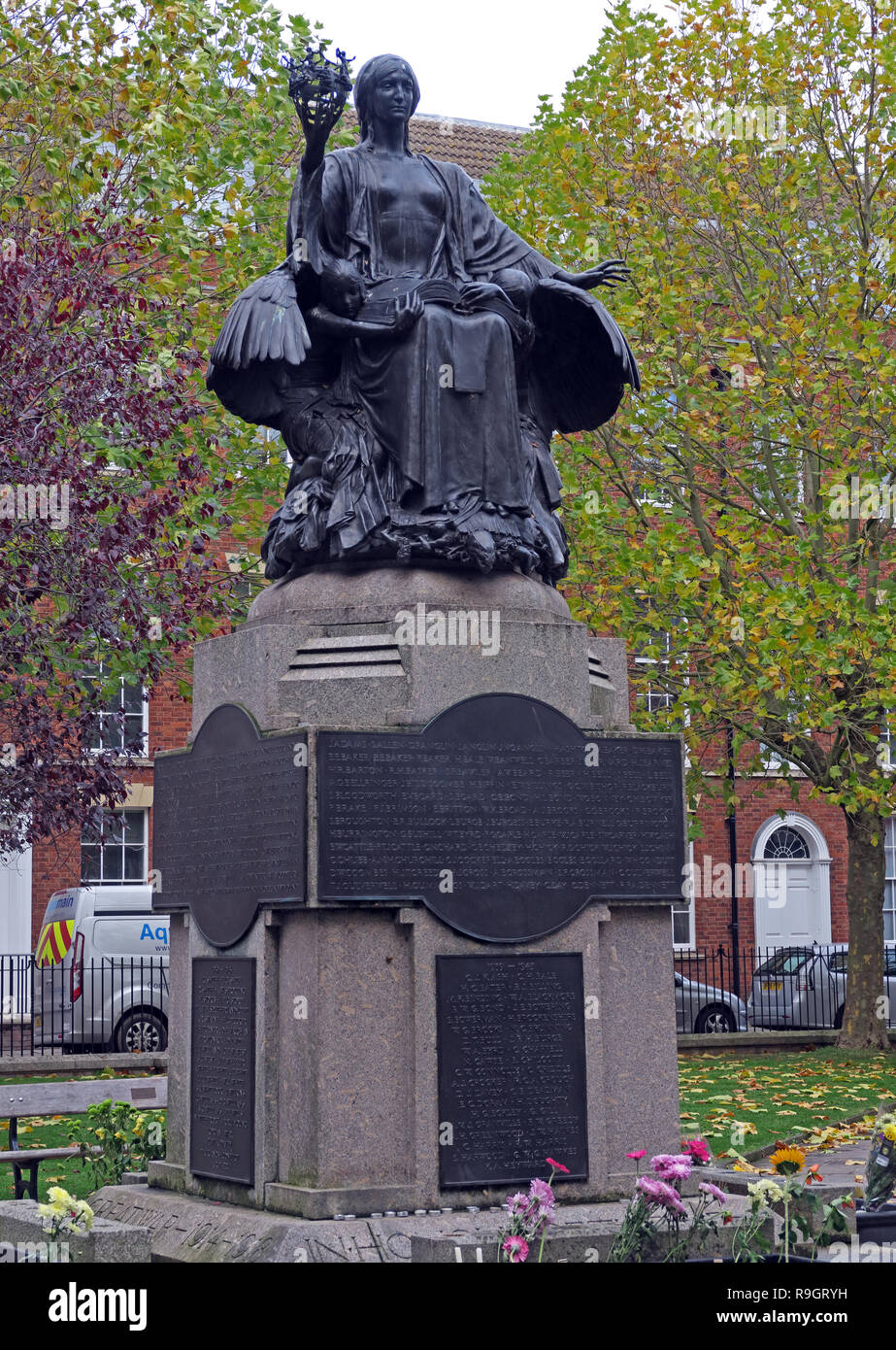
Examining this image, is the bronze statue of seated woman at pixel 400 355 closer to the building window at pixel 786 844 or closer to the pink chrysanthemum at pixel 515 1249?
the pink chrysanthemum at pixel 515 1249

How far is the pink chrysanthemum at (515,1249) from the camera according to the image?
597 cm

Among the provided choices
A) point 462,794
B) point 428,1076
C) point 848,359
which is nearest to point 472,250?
point 462,794

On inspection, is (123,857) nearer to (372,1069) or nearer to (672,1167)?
(372,1069)

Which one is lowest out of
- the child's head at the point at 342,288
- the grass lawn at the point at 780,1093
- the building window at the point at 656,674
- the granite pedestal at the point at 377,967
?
the grass lawn at the point at 780,1093

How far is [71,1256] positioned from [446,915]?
2.09m

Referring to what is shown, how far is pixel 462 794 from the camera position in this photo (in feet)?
25.7

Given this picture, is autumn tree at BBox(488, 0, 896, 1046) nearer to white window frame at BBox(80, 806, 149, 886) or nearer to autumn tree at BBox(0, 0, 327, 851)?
autumn tree at BBox(0, 0, 327, 851)

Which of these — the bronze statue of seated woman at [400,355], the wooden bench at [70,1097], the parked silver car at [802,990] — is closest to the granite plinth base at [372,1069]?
the bronze statue of seated woman at [400,355]

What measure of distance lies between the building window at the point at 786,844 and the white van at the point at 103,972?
14.9 metres

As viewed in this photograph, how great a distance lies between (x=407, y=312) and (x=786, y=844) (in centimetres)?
2831

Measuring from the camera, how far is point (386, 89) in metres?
8.94

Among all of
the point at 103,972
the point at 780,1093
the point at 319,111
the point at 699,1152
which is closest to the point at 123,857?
the point at 103,972

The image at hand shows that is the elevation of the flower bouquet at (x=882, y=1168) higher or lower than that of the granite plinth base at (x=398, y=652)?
lower

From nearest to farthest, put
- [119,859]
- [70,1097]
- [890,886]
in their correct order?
[70,1097], [119,859], [890,886]
